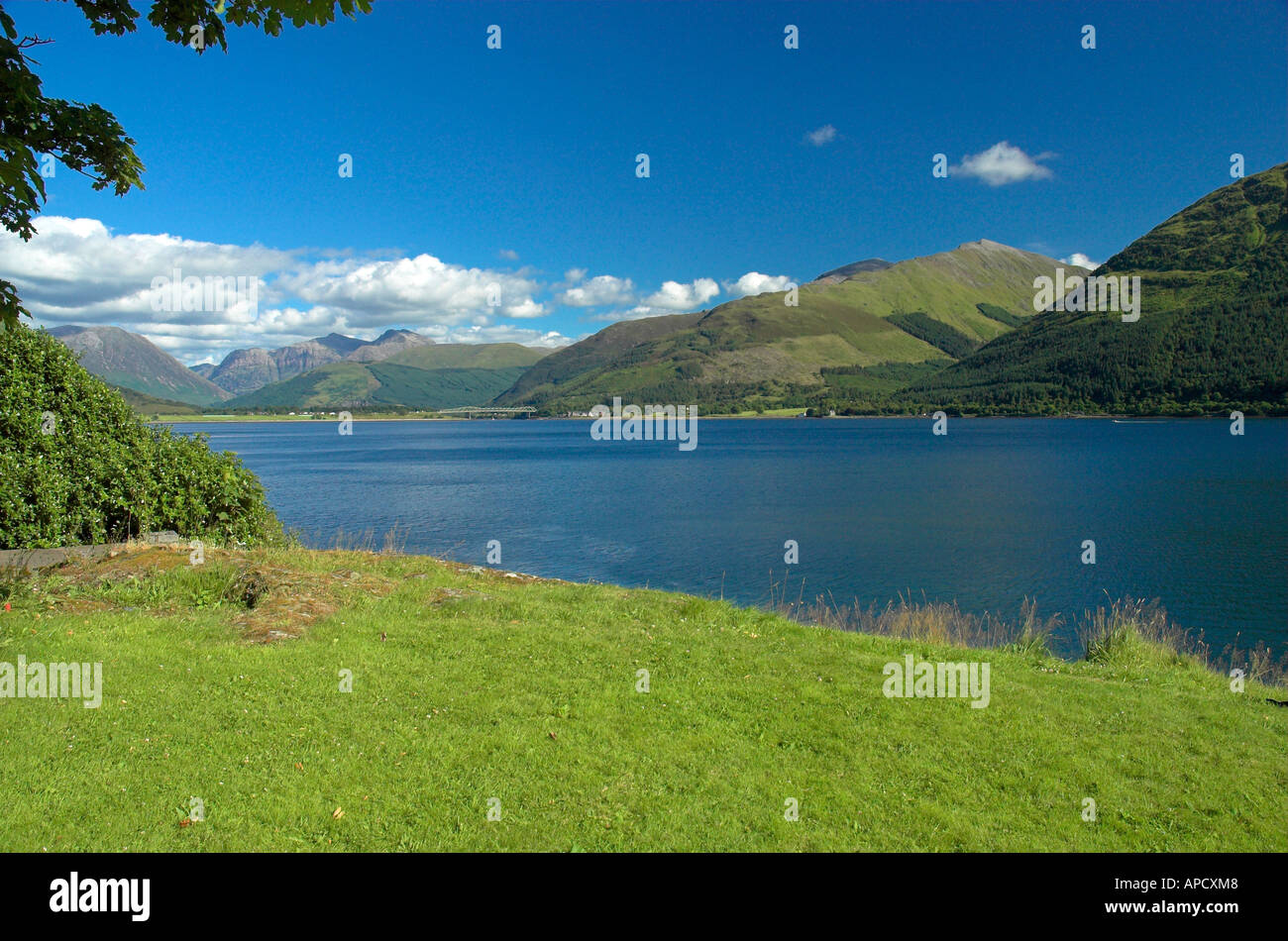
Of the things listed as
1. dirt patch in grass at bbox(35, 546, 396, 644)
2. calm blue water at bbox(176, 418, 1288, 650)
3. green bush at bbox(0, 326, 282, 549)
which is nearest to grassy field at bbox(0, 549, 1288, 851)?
dirt patch in grass at bbox(35, 546, 396, 644)

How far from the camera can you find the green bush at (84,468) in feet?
54.0

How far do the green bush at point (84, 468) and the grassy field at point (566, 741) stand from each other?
4.10 meters

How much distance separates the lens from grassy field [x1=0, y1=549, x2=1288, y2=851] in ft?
23.4

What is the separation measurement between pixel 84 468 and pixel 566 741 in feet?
51.8

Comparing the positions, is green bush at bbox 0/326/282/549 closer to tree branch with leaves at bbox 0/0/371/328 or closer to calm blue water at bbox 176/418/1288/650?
tree branch with leaves at bbox 0/0/371/328

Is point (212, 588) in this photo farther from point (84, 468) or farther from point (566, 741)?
point (566, 741)

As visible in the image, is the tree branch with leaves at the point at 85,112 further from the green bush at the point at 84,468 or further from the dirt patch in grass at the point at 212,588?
the green bush at the point at 84,468

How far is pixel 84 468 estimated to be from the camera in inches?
698

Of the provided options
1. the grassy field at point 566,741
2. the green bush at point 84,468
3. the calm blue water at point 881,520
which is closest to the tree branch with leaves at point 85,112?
the grassy field at point 566,741

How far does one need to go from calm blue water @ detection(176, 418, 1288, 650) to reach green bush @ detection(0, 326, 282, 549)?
58.6 ft
